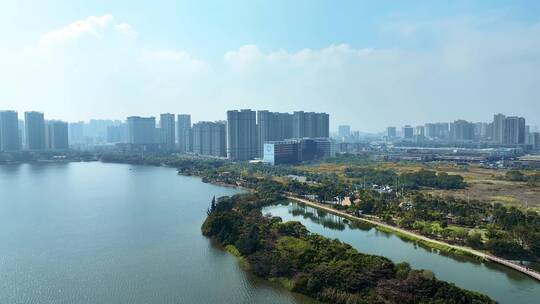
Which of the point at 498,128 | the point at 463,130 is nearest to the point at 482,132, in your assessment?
the point at 463,130

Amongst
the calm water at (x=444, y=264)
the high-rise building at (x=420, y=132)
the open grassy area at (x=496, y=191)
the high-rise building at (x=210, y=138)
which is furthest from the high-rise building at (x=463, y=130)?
the calm water at (x=444, y=264)

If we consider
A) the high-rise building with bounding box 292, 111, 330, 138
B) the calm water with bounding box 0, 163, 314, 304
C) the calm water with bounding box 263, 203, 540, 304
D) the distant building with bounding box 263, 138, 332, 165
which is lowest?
the calm water with bounding box 263, 203, 540, 304

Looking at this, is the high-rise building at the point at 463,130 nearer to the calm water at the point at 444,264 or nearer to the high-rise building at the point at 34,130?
the high-rise building at the point at 34,130

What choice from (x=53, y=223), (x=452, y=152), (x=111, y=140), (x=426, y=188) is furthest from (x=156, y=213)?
(x=111, y=140)

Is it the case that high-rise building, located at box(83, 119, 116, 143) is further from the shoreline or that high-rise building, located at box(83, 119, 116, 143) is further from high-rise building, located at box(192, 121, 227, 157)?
the shoreline

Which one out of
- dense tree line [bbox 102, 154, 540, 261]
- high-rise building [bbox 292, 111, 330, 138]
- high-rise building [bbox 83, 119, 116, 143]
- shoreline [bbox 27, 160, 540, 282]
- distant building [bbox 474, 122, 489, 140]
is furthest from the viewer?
high-rise building [bbox 83, 119, 116, 143]

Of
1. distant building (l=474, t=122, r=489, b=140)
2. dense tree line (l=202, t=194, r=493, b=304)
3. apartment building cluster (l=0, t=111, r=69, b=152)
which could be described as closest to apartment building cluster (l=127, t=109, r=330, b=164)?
apartment building cluster (l=0, t=111, r=69, b=152)
